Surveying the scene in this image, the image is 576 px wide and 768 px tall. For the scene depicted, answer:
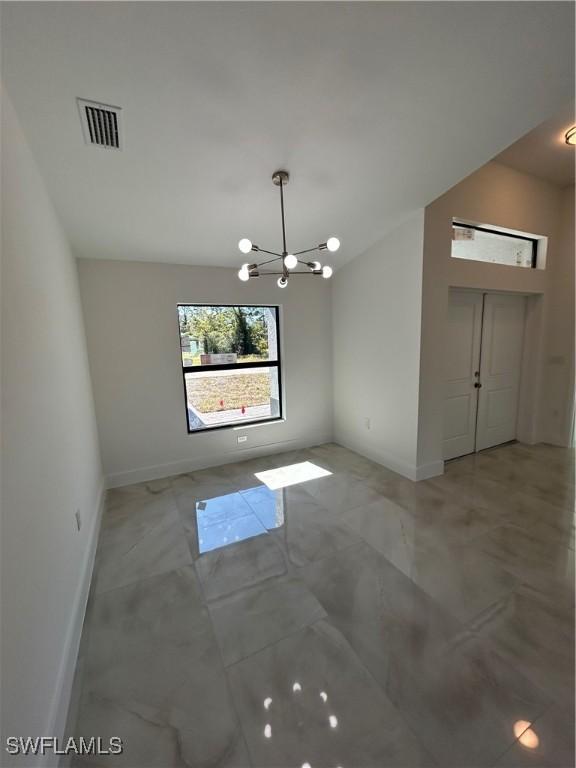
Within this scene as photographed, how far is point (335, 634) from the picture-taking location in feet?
5.18

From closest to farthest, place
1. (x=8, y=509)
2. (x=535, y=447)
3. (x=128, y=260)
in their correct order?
(x=8, y=509), (x=128, y=260), (x=535, y=447)

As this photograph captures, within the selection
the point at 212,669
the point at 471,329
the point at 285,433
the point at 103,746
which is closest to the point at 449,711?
the point at 212,669

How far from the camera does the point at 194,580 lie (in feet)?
6.50

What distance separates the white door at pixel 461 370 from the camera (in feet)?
11.4

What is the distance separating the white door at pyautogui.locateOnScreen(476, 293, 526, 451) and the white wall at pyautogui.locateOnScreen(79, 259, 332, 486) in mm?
2212

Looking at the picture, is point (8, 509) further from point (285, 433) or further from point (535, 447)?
point (535, 447)

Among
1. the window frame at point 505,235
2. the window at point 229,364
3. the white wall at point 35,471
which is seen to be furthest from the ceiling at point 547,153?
the white wall at point 35,471

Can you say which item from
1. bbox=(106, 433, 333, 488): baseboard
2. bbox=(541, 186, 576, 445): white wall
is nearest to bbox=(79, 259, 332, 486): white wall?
bbox=(106, 433, 333, 488): baseboard

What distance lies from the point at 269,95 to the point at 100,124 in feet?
3.19

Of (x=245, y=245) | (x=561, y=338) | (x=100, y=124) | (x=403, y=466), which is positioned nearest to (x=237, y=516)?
(x=403, y=466)

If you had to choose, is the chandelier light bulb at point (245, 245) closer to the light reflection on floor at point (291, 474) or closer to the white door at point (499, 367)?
the light reflection on floor at point (291, 474)

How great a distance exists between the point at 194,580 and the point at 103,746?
2.69 feet

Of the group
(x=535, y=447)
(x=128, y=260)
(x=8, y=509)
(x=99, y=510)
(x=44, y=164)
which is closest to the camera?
(x=8, y=509)

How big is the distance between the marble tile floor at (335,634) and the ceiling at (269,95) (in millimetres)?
2741
